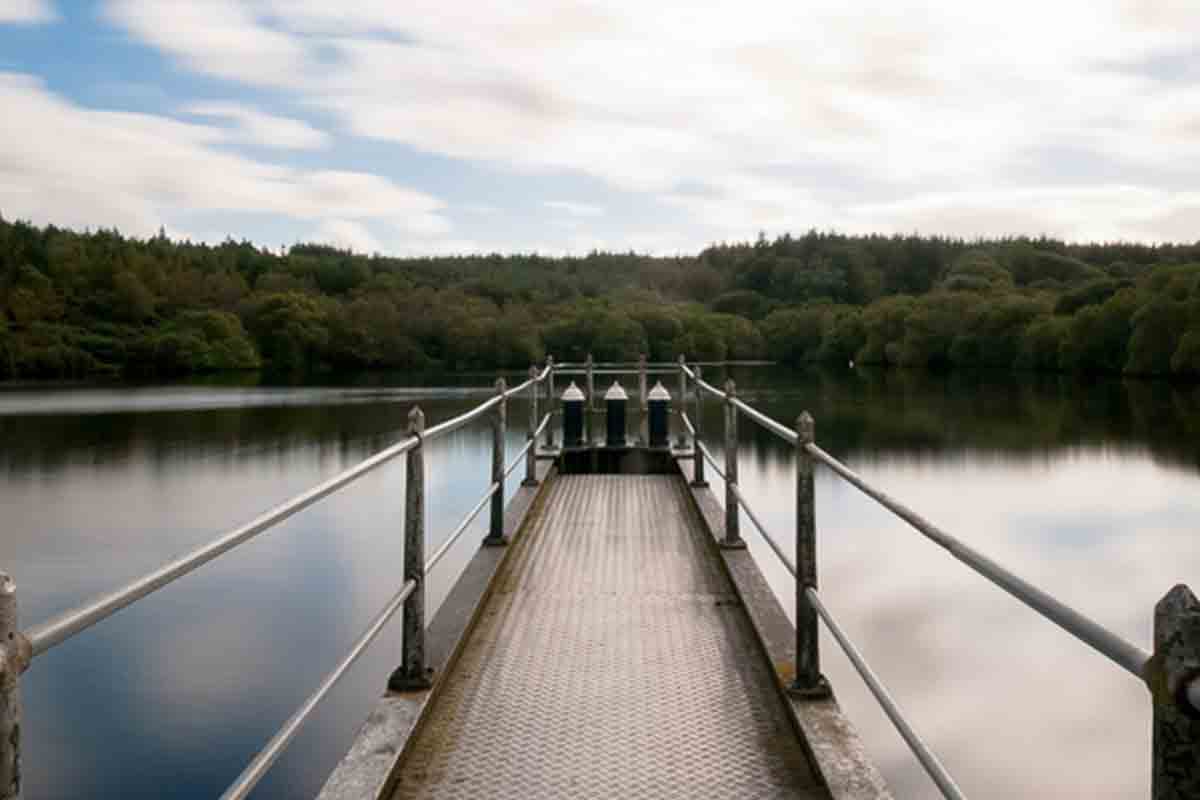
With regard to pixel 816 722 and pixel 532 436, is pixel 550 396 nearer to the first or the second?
pixel 532 436

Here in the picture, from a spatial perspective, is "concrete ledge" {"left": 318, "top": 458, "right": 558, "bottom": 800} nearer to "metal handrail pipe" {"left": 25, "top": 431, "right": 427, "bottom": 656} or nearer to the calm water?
"metal handrail pipe" {"left": 25, "top": 431, "right": 427, "bottom": 656}

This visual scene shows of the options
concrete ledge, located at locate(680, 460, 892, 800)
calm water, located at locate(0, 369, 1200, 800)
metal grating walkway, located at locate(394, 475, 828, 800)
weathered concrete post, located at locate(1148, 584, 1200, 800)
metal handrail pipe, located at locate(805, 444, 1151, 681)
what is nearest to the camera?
weathered concrete post, located at locate(1148, 584, 1200, 800)

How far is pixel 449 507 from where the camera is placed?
615 inches

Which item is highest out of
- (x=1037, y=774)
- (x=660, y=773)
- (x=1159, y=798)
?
(x=1159, y=798)

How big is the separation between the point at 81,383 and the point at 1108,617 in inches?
2152

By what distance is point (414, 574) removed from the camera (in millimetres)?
3523

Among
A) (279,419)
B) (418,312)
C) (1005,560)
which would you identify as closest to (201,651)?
(1005,560)

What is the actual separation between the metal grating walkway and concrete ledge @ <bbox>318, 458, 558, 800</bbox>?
80mm

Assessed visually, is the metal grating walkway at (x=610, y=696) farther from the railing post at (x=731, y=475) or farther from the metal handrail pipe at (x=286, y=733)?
the metal handrail pipe at (x=286, y=733)

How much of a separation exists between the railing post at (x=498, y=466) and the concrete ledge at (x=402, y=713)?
455 millimetres

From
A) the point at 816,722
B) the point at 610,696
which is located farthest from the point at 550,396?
the point at 816,722

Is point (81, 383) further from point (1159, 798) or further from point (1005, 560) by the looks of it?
point (1159, 798)

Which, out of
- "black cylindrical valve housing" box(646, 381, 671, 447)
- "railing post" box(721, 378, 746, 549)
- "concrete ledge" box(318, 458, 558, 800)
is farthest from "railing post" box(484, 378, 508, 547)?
"black cylindrical valve housing" box(646, 381, 671, 447)

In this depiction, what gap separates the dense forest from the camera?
2170 inches
